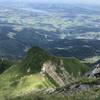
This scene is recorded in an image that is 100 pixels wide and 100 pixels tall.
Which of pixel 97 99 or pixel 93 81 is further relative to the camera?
pixel 93 81

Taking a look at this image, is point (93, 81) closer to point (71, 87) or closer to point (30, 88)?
point (71, 87)

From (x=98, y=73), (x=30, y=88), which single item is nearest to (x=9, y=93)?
(x=30, y=88)

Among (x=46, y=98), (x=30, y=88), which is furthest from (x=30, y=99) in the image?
(x=30, y=88)

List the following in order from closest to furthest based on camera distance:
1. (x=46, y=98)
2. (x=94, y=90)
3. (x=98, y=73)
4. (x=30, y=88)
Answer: (x=46, y=98)
(x=94, y=90)
(x=98, y=73)
(x=30, y=88)

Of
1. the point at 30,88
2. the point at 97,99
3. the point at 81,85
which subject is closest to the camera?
the point at 97,99

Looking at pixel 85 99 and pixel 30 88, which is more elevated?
pixel 85 99

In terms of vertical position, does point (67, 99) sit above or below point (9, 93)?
above

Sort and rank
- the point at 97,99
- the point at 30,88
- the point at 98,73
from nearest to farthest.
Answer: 1. the point at 97,99
2. the point at 98,73
3. the point at 30,88

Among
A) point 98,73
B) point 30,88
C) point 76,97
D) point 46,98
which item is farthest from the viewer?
point 30,88

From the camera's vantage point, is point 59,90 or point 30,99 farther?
point 59,90

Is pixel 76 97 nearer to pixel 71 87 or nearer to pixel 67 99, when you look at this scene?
pixel 67 99
